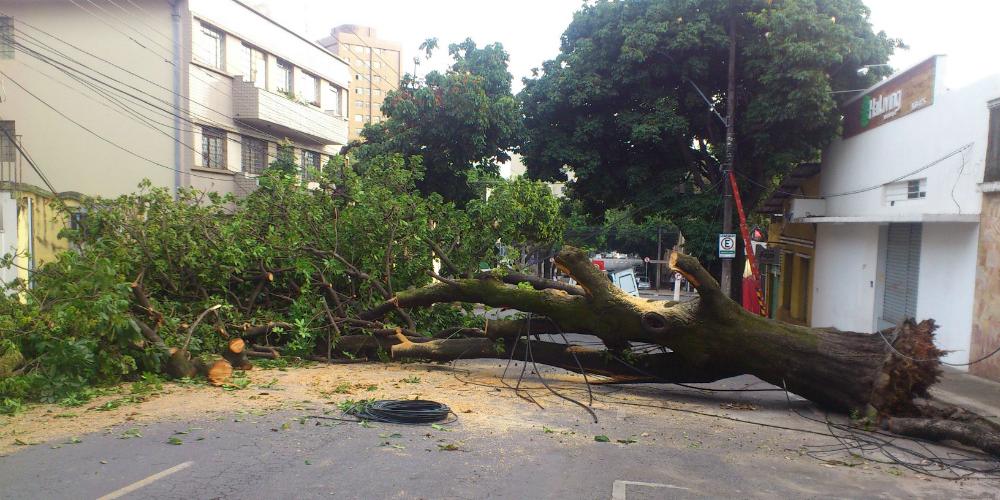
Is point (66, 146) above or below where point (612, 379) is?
above

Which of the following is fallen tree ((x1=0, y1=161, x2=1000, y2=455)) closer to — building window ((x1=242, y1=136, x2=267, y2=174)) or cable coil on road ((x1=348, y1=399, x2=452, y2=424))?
cable coil on road ((x1=348, y1=399, x2=452, y2=424))

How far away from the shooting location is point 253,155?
2092 centimetres

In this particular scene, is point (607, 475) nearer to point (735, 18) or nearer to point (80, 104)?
point (735, 18)

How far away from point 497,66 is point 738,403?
14169 millimetres

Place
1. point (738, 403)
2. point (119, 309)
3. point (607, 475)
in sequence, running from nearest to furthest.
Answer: point (607, 475), point (119, 309), point (738, 403)

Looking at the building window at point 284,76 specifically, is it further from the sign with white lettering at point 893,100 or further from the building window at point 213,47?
the sign with white lettering at point 893,100

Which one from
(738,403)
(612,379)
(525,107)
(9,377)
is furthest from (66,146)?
(738,403)

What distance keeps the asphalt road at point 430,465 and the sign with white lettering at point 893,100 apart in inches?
373

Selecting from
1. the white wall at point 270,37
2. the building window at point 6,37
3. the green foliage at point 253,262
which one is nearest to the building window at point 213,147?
the white wall at point 270,37

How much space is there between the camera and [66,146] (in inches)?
748

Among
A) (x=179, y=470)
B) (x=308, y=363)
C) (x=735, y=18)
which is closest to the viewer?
(x=179, y=470)

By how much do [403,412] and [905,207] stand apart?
1208cm

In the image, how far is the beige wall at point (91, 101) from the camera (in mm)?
18188

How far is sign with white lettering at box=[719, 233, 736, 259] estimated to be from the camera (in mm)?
17750
